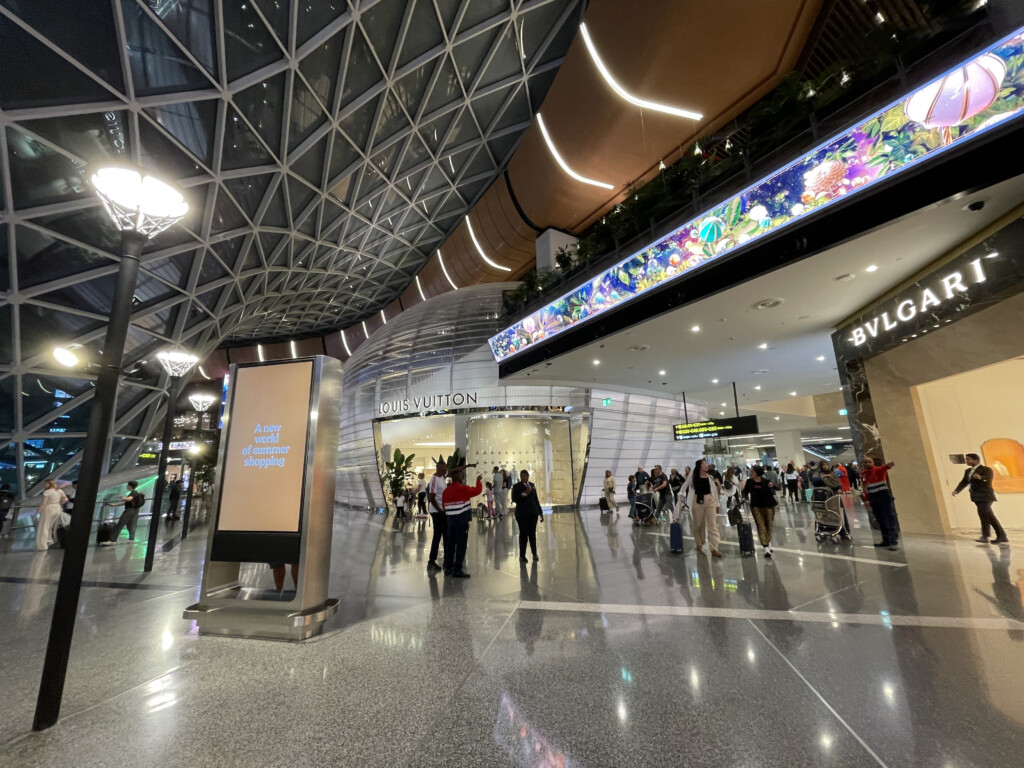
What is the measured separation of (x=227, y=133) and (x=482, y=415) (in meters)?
14.2

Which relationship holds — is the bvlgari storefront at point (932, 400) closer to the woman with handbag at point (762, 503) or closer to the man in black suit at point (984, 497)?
the man in black suit at point (984, 497)

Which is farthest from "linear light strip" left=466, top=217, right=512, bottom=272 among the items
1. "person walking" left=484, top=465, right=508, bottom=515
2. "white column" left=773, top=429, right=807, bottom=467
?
"white column" left=773, top=429, right=807, bottom=467

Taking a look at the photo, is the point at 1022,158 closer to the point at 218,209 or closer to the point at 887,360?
the point at 887,360

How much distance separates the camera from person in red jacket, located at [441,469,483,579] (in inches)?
256

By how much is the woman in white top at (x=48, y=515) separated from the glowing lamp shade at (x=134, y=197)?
11372 mm

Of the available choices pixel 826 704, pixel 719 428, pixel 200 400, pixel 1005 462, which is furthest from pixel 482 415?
pixel 826 704

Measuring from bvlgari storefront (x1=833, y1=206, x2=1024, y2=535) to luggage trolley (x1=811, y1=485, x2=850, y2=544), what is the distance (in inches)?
93.5

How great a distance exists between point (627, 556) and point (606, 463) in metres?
12.1

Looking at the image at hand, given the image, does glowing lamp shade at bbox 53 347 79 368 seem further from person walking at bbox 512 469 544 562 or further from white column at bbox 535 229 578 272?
white column at bbox 535 229 578 272

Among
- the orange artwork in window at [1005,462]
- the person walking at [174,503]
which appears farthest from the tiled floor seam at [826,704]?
the person walking at [174,503]

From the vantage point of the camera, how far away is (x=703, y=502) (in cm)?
764

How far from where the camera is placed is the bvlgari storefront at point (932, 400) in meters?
8.00

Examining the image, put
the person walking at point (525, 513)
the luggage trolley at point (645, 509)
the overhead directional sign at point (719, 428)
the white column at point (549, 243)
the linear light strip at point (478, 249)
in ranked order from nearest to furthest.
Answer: the person walking at point (525, 513) → the luggage trolley at point (645, 509) → the overhead directional sign at point (719, 428) → the white column at point (549, 243) → the linear light strip at point (478, 249)

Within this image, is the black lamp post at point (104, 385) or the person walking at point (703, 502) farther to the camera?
the person walking at point (703, 502)
